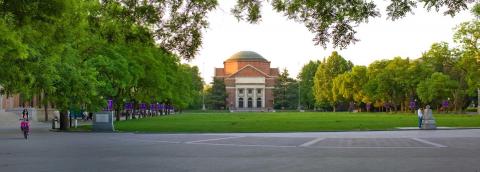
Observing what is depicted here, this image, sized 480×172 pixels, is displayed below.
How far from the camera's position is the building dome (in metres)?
178

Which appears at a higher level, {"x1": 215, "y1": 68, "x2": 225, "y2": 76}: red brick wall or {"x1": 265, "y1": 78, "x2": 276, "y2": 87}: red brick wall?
{"x1": 215, "y1": 68, "x2": 225, "y2": 76}: red brick wall

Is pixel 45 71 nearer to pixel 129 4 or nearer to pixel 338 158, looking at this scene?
pixel 338 158

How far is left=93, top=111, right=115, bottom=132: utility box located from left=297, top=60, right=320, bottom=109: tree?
109926mm

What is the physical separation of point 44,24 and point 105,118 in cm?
2357

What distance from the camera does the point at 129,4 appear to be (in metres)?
10.3

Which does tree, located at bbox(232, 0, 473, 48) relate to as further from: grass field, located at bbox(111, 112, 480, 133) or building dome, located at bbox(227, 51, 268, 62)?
building dome, located at bbox(227, 51, 268, 62)

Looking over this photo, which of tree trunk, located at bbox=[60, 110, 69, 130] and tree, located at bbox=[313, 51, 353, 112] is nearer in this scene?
tree trunk, located at bbox=[60, 110, 69, 130]

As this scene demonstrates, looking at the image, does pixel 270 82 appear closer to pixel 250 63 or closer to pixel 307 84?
pixel 250 63

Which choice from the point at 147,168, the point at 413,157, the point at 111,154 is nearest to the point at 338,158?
the point at 413,157

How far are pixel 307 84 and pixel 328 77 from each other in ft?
59.9

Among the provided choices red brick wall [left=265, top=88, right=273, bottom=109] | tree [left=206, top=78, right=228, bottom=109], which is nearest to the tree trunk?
tree [left=206, top=78, right=228, bottom=109]

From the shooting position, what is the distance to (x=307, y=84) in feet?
486

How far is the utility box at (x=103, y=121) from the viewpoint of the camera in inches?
1385

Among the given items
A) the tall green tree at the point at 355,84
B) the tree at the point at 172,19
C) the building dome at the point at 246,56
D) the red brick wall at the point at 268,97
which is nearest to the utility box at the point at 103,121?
the tree at the point at 172,19
